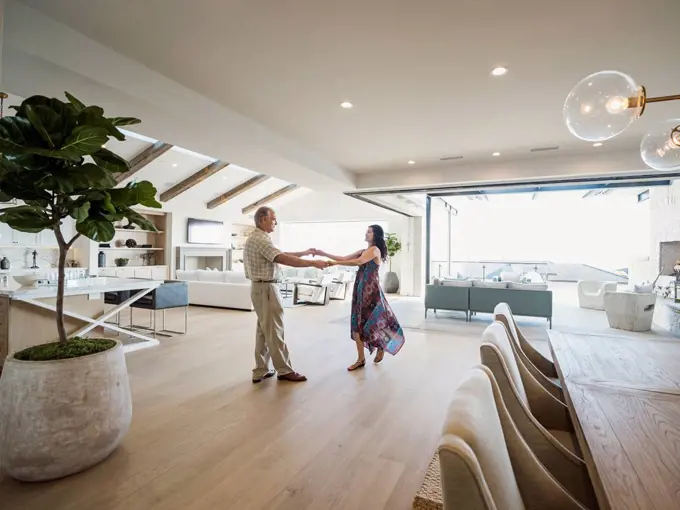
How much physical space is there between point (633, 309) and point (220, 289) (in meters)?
7.05

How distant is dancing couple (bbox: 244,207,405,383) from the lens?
326 centimetres

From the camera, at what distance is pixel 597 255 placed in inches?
539

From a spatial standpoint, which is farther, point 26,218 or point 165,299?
point 165,299

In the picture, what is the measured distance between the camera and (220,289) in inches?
298

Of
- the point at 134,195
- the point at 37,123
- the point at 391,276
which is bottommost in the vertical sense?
the point at 391,276

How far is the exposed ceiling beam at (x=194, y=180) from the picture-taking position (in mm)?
9453

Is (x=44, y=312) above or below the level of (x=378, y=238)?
below

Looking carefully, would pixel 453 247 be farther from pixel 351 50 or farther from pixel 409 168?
pixel 351 50

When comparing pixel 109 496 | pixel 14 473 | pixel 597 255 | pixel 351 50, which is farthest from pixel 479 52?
pixel 597 255

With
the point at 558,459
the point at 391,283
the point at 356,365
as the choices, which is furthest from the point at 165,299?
the point at 391,283

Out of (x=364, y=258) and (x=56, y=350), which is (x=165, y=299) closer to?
(x=364, y=258)

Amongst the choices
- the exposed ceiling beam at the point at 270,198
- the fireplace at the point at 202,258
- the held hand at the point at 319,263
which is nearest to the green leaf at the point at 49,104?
the held hand at the point at 319,263

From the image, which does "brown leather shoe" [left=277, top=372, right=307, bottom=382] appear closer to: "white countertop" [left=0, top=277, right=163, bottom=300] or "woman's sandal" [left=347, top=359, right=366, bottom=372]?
"woman's sandal" [left=347, top=359, right=366, bottom=372]

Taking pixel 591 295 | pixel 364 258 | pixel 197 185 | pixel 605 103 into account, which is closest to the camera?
pixel 605 103
